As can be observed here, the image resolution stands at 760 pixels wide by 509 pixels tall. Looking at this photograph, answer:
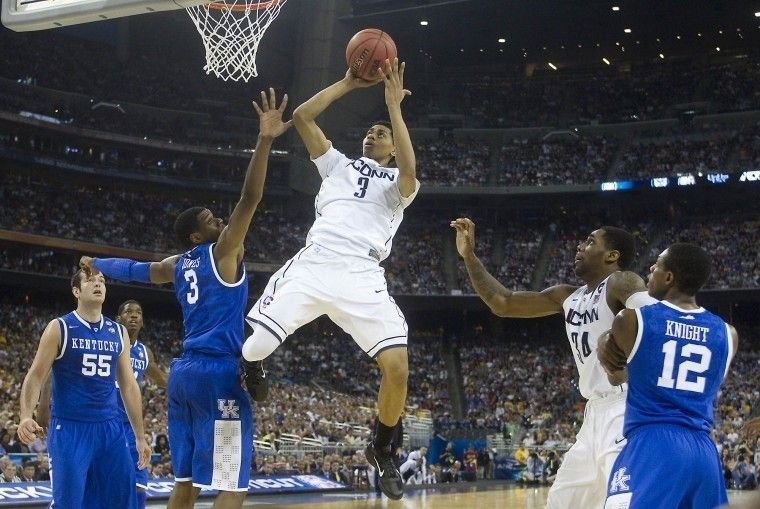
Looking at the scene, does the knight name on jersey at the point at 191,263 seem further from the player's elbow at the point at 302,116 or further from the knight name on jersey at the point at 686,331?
the knight name on jersey at the point at 686,331

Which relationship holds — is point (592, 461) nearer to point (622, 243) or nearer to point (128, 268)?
point (622, 243)

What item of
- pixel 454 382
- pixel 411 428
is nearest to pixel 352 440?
pixel 411 428

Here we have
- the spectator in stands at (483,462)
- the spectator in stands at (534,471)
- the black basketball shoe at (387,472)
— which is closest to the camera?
the black basketball shoe at (387,472)

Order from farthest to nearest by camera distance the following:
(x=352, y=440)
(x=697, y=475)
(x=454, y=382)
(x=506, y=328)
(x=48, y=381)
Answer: (x=506, y=328) → (x=454, y=382) → (x=352, y=440) → (x=48, y=381) → (x=697, y=475)

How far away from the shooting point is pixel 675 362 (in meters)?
4.45

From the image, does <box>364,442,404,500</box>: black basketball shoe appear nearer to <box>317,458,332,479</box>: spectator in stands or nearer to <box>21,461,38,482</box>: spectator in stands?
<box>21,461,38,482</box>: spectator in stands

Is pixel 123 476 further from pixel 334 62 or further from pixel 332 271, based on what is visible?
pixel 334 62

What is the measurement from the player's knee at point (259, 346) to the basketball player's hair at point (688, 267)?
243 cm

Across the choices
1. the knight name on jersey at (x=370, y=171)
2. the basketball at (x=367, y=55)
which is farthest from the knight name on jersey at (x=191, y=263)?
the basketball at (x=367, y=55)

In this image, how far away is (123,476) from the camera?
21.3 ft

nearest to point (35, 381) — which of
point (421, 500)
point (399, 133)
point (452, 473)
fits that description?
point (399, 133)

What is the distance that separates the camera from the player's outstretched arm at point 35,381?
6047 millimetres

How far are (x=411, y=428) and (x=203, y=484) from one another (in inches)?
849

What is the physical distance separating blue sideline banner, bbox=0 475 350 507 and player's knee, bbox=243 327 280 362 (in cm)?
302
